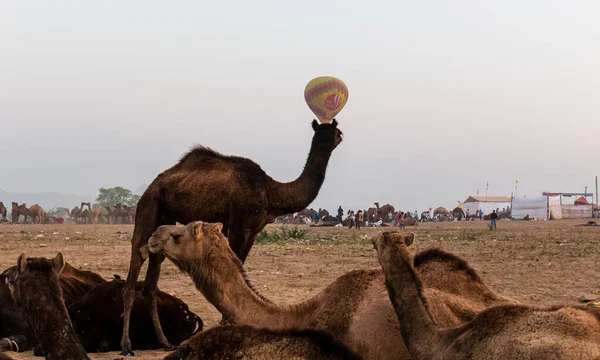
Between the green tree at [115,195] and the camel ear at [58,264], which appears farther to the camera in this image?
the green tree at [115,195]

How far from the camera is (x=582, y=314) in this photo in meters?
4.44

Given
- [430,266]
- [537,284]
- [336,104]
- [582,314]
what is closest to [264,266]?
[336,104]

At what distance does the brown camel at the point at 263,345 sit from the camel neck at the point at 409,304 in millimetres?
1046

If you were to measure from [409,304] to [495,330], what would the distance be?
0.78 metres

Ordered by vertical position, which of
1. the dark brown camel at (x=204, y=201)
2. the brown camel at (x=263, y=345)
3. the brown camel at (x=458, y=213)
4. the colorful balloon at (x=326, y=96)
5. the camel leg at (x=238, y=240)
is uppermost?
the colorful balloon at (x=326, y=96)

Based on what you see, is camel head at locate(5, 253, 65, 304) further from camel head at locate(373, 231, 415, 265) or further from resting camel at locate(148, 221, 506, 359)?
camel head at locate(373, 231, 415, 265)

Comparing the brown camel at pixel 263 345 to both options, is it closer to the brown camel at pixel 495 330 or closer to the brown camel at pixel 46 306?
the brown camel at pixel 495 330

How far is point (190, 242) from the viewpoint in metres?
6.02

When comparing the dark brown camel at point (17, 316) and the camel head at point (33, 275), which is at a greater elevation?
the camel head at point (33, 275)

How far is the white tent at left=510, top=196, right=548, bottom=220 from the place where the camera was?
6144 centimetres

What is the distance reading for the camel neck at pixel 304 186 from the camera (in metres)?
9.27

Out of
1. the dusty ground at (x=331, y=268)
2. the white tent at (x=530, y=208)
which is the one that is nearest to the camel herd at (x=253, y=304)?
the dusty ground at (x=331, y=268)

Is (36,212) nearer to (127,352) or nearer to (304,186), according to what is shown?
(304,186)

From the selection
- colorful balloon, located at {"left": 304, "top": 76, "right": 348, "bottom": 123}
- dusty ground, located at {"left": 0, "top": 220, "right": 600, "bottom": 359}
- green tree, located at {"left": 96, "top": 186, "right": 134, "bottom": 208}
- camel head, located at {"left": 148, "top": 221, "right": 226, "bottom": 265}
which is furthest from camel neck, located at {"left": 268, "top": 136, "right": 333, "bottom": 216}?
green tree, located at {"left": 96, "top": 186, "right": 134, "bottom": 208}
